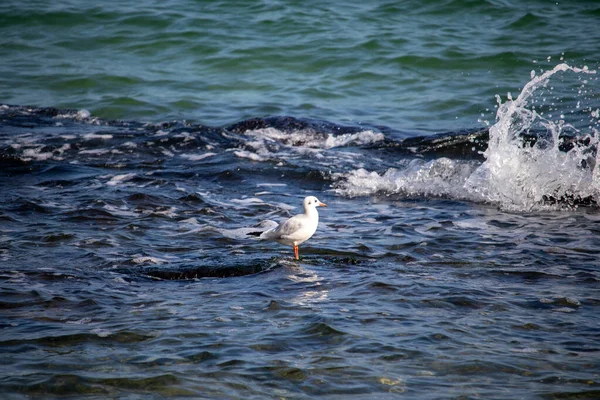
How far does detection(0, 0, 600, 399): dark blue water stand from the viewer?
15.2ft

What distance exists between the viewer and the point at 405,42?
53.7 ft

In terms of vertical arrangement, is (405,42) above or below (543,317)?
above

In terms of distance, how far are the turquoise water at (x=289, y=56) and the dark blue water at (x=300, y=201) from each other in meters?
0.07

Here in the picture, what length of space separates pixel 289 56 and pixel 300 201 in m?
8.18

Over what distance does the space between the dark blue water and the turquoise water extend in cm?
7

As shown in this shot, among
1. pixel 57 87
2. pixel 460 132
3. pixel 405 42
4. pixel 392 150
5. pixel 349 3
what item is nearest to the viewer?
pixel 392 150

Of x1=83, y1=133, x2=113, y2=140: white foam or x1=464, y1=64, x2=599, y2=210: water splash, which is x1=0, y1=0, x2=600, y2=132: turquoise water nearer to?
x1=83, y1=133, x2=113, y2=140: white foam

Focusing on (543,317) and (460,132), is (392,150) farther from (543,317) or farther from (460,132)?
(543,317)

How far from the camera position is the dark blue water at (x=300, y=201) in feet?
15.2

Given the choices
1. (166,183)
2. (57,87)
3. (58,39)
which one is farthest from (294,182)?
(58,39)

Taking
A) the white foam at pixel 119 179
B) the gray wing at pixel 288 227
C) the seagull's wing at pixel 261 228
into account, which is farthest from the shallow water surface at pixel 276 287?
Result: the gray wing at pixel 288 227

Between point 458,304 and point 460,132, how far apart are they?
6512mm

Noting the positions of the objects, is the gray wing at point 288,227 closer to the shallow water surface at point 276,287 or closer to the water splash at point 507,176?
the shallow water surface at point 276,287

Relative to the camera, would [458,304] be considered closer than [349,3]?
Yes
